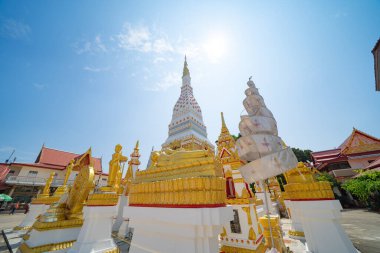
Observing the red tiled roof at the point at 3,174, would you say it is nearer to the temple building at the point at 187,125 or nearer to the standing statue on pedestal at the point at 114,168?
the temple building at the point at 187,125

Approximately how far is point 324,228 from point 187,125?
1905 cm

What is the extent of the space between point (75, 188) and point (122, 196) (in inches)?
191

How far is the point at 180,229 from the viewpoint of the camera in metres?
1.75

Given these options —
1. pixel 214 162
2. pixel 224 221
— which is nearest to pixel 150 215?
pixel 224 221

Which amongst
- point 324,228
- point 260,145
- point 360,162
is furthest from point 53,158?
point 360,162

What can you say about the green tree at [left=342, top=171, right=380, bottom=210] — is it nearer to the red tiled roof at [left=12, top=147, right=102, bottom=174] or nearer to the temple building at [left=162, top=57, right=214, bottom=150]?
the temple building at [left=162, top=57, right=214, bottom=150]

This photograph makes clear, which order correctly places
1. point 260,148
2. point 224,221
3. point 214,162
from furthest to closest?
point 260,148 → point 214,162 → point 224,221

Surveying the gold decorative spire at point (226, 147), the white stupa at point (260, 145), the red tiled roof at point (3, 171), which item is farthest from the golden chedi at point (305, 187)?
the red tiled roof at point (3, 171)

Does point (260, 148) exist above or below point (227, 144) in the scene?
below

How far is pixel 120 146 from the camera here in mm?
4242

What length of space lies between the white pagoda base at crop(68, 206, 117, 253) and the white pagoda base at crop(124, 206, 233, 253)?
2082mm

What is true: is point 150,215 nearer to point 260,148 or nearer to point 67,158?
point 260,148

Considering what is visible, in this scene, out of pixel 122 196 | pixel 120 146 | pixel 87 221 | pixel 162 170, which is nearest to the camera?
pixel 162 170

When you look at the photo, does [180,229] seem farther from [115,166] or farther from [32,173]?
[32,173]
